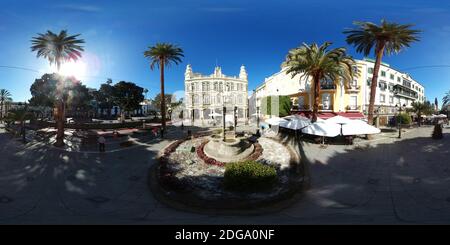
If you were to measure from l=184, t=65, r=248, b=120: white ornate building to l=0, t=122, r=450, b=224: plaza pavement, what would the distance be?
6829 millimetres

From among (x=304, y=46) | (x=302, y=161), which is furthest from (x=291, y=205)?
(x=304, y=46)

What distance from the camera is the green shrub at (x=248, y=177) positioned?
410 inches

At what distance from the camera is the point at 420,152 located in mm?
15938

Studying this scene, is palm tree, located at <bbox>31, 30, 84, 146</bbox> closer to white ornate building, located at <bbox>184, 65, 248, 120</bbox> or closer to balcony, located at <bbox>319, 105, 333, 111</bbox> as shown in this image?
white ornate building, located at <bbox>184, 65, 248, 120</bbox>

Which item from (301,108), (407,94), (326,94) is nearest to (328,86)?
(326,94)

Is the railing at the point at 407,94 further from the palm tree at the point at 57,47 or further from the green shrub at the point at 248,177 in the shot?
the palm tree at the point at 57,47

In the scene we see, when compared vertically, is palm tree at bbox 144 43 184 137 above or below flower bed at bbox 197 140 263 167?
above

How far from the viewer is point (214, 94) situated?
773 inches

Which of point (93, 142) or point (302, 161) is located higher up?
point (93, 142)

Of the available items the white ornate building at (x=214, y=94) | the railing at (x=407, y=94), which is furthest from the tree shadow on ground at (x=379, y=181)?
Result: the railing at (x=407, y=94)

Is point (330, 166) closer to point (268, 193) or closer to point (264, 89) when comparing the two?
point (268, 193)

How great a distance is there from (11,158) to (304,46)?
25.3 metres

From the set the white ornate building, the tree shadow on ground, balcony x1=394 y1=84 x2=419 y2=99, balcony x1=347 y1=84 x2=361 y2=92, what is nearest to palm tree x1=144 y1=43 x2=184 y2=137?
the white ornate building

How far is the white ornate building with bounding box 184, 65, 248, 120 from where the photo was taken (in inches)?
741
